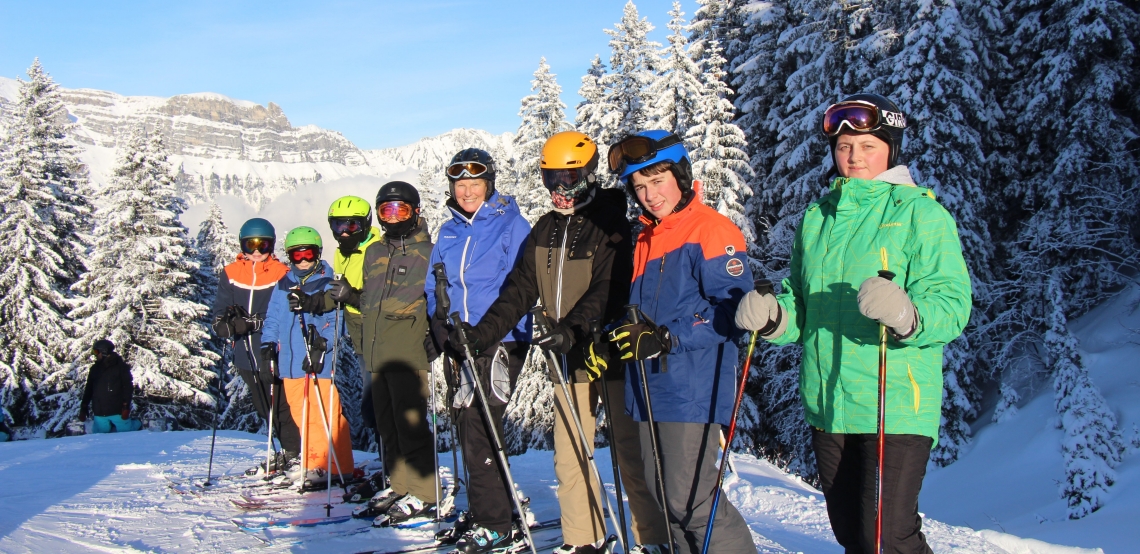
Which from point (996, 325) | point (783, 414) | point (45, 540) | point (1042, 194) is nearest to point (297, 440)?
point (45, 540)

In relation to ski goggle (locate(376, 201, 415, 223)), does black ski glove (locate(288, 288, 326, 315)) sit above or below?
below

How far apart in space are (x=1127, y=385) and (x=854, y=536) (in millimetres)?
17207

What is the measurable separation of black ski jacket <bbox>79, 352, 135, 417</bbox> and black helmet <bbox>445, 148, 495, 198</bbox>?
479 inches

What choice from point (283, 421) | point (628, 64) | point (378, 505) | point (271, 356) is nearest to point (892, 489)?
point (378, 505)

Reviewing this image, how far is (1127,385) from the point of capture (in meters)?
15.9

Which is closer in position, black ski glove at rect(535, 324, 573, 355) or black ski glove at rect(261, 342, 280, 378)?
black ski glove at rect(535, 324, 573, 355)

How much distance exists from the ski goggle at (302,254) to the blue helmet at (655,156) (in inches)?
174

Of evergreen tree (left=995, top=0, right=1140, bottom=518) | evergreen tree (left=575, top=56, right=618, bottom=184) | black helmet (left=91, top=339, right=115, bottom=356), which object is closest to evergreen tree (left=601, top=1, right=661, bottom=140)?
evergreen tree (left=575, top=56, right=618, bottom=184)

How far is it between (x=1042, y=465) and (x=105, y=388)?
64.5ft

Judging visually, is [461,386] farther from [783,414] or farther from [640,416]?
[783,414]

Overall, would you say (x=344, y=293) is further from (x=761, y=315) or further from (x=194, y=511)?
(x=761, y=315)

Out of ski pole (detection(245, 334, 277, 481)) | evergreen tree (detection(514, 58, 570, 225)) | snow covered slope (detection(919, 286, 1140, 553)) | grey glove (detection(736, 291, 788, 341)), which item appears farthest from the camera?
evergreen tree (detection(514, 58, 570, 225))

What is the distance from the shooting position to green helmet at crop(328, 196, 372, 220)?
21.9 ft

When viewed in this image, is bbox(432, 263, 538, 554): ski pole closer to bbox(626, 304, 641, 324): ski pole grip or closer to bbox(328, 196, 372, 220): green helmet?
bbox(626, 304, 641, 324): ski pole grip
